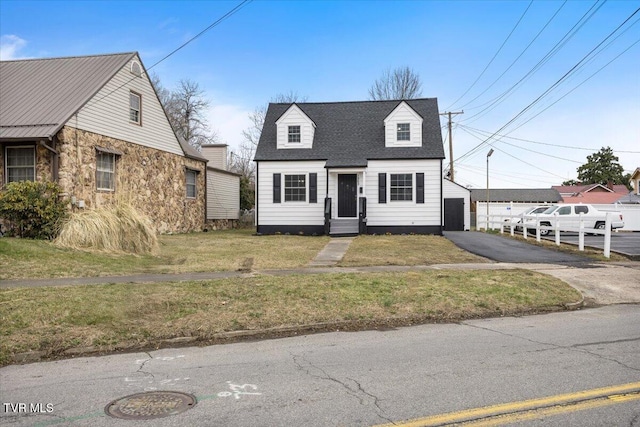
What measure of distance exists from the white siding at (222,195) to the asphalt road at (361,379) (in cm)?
2406

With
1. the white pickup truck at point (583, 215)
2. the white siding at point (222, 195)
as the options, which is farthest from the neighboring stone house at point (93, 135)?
the white pickup truck at point (583, 215)

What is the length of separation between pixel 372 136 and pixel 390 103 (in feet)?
9.77

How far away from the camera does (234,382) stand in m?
5.14

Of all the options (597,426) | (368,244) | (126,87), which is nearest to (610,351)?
(597,426)

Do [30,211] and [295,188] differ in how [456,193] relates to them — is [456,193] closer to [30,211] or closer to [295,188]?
[295,188]

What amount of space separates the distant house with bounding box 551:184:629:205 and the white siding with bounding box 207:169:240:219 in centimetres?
3985

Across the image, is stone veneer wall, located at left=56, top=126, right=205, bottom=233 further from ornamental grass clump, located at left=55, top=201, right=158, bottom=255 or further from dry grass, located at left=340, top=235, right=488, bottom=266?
dry grass, located at left=340, top=235, right=488, bottom=266

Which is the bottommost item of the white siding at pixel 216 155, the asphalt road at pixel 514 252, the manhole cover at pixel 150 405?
the manhole cover at pixel 150 405

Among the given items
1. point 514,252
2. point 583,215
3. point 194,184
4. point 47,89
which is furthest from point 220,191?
point 583,215

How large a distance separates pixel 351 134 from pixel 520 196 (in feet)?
124

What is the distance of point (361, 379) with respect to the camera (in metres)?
5.20

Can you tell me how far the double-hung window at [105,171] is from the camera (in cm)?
1966

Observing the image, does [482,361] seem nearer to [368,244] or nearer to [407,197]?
[368,244]

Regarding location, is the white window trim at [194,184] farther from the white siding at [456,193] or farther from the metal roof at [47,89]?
the white siding at [456,193]
